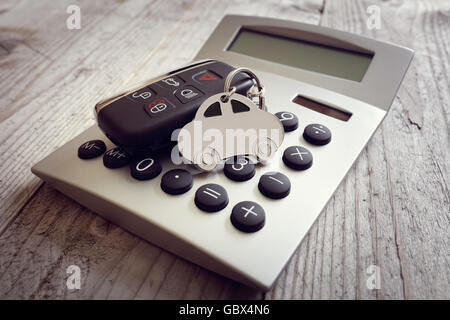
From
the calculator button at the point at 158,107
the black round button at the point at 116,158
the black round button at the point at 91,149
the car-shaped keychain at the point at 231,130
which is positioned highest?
the calculator button at the point at 158,107

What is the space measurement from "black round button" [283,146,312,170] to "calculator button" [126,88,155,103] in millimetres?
118

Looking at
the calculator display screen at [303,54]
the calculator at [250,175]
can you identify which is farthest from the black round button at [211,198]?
the calculator display screen at [303,54]

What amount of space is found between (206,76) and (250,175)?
0.10 m

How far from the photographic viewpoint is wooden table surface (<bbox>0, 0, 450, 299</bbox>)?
26 centimetres

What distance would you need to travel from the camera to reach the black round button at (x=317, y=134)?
1.10ft

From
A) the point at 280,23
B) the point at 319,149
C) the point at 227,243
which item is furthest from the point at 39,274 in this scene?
the point at 280,23

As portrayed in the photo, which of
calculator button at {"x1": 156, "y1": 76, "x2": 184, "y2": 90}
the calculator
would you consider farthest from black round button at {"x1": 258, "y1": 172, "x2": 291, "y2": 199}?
calculator button at {"x1": 156, "y1": 76, "x2": 184, "y2": 90}

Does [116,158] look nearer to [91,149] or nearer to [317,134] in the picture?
[91,149]

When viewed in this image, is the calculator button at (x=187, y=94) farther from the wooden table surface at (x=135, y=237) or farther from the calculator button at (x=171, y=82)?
the wooden table surface at (x=135, y=237)

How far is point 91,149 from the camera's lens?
1.06 feet

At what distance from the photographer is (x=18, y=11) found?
625 millimetres

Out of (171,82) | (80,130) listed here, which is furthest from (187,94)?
(80,130)

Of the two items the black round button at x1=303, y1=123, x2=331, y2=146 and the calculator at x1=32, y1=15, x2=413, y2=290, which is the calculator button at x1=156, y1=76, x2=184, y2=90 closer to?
the calculator at x1=32, y1=15, x2=413, y2=290
